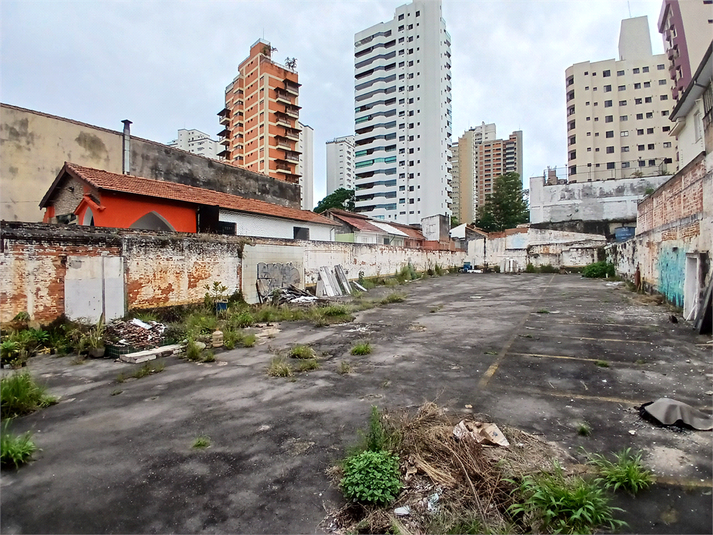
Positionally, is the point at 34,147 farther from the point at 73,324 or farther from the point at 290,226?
the point at 73,324

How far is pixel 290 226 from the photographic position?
17.4 meters

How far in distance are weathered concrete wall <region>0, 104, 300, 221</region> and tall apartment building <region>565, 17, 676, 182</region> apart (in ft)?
145

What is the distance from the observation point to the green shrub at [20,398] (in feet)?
12.4

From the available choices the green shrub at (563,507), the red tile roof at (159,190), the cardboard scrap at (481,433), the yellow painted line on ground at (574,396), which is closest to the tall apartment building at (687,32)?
the red tile roof at (159,190)

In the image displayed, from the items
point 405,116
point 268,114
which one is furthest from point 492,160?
point 268,114

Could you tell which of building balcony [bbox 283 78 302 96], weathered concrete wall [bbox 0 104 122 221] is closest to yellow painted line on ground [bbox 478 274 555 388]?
weathered concrete wall [bbox 0 104 122 221]

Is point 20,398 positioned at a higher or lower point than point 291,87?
lower

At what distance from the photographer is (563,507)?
2.11 metres

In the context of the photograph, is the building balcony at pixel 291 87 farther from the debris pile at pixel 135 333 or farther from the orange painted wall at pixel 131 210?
the debris pile at pixel 135 333

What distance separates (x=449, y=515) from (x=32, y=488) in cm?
290

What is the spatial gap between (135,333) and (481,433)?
6401 mm

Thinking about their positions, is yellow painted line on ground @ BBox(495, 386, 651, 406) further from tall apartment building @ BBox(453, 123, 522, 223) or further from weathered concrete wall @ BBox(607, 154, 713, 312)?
tall apartment building @ BBox(453, 123, 522, 223)

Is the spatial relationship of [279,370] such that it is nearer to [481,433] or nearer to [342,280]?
[481,433]

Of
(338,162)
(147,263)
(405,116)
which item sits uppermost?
(338,162)
